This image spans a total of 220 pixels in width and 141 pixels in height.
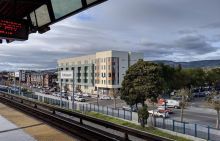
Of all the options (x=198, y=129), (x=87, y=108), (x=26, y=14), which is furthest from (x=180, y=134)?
(x=26, y=14)

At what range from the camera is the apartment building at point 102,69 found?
121125mm

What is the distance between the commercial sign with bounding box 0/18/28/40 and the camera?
12180 millimetres

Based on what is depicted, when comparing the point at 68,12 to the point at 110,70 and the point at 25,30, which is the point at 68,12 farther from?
the point at 110,70

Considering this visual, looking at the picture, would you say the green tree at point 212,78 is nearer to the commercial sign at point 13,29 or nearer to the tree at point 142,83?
the tree at point 142,83

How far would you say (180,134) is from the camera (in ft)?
125

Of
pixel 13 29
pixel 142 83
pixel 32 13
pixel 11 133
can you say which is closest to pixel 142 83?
pixel 142 83

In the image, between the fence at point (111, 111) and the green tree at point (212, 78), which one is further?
the green tree at point (212, 78)

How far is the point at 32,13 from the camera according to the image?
14203 millimetres

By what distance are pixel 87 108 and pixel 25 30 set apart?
153ft

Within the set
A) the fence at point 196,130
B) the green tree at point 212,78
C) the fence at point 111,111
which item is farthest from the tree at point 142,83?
the green tree at point 212,78

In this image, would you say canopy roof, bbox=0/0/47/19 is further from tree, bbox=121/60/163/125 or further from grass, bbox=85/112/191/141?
tree, bbox=121/60/163/125

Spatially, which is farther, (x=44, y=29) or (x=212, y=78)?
(x=212, y=78)

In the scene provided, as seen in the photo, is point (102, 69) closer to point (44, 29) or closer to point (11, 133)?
point (44, 29)

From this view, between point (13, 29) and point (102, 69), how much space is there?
112266 millimetres
